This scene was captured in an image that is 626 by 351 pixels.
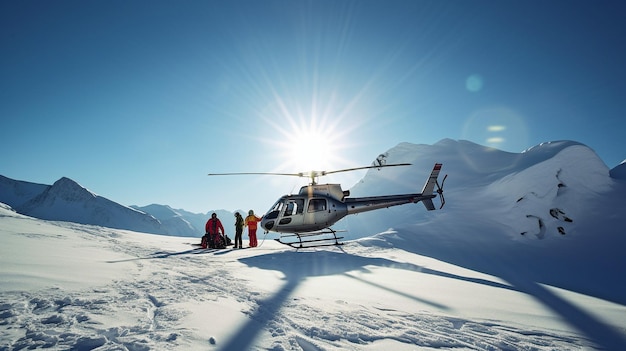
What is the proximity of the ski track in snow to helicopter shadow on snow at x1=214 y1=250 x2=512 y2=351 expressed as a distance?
0.12 ft

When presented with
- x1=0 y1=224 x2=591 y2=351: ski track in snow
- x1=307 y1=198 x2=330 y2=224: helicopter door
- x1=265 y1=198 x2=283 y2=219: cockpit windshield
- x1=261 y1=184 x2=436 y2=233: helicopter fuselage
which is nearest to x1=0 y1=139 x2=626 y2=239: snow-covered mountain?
x1=261 y1=184 x2=436 y2=233: helicopter fuselage

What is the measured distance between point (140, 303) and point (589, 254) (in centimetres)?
2279

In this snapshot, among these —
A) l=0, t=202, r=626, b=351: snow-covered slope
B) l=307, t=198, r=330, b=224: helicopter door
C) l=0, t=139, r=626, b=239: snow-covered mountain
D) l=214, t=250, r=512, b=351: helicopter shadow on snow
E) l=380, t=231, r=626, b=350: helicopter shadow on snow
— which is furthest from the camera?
l=0, t=139, r=626, b=239: snow-covered mountain

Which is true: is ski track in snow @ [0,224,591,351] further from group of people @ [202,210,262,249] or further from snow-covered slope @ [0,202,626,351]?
group of people @ [202,210,262,249]

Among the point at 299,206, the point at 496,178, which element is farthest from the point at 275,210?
the point at 496,178

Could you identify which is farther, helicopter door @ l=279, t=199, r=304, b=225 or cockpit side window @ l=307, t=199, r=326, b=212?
cockpit side window @ l=307, t=199, r=326, b=212

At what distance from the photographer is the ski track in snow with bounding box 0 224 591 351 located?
7.39 ft

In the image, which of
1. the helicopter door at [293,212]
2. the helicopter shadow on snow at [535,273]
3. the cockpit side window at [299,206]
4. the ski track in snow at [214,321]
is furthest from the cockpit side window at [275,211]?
the ski track in snow at [214,321]

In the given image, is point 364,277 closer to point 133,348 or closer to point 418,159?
point 133,348

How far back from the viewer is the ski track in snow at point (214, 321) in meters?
2.25

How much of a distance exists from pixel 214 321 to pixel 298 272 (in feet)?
13.6

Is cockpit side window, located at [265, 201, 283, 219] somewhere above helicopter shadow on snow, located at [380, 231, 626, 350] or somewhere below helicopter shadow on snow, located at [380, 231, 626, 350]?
above

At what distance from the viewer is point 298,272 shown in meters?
6.88

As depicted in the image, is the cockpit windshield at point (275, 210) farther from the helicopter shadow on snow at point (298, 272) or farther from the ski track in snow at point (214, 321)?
the ski track in snow at point (214, 321)
